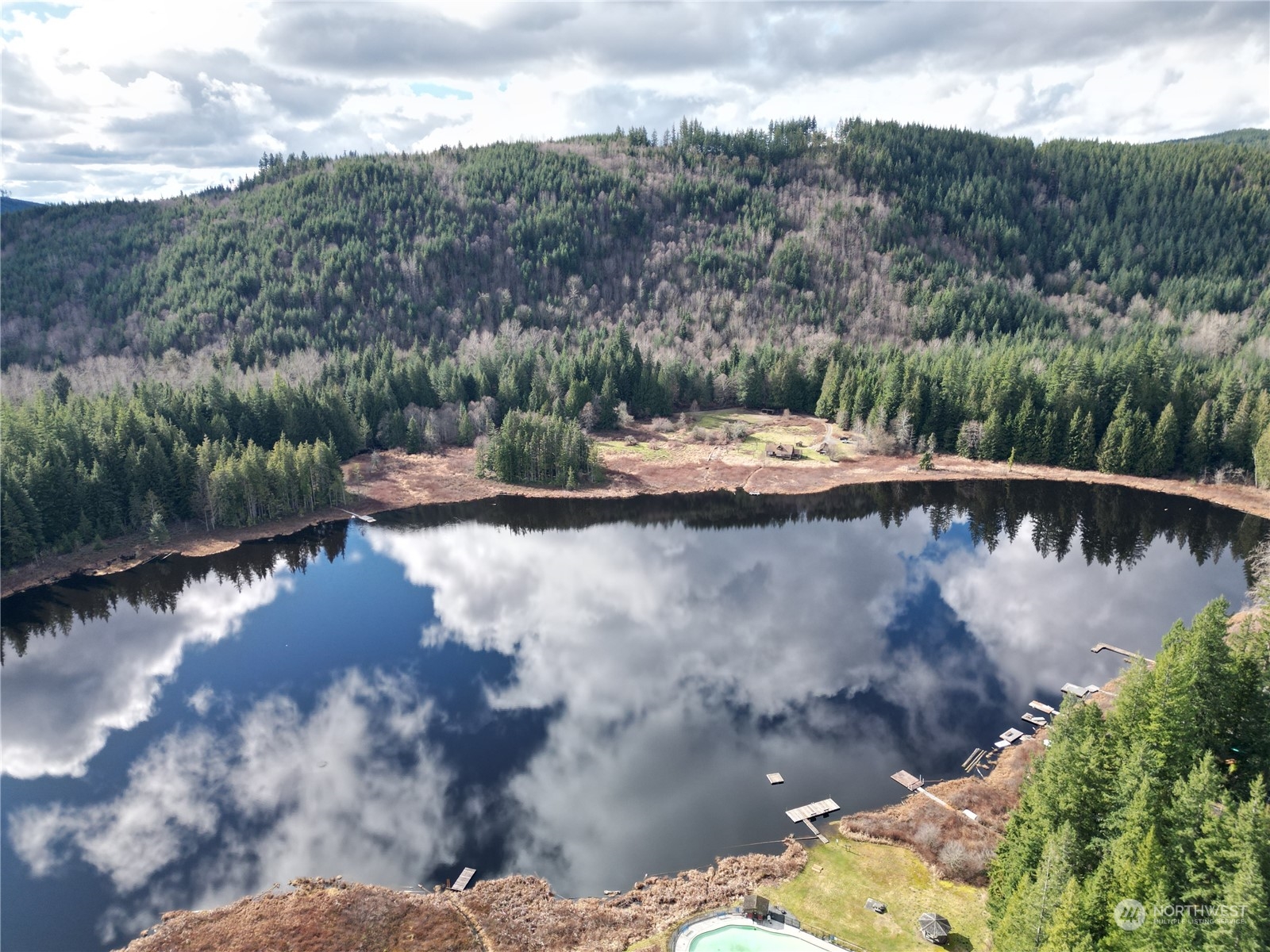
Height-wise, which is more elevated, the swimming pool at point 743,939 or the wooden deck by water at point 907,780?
the swimming pool at point 743,939

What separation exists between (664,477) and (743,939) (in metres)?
85.5

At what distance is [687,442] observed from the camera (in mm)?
134250

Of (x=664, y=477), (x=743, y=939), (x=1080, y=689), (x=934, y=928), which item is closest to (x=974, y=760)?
(x=1080, y=689)

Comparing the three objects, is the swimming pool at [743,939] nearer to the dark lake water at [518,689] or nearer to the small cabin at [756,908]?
the small cabin at [756,908]

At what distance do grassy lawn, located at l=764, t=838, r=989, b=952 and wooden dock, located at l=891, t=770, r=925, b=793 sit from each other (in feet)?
A: 18.7

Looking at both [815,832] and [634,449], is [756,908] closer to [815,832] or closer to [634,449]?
[815,832]

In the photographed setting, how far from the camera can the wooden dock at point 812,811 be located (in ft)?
141

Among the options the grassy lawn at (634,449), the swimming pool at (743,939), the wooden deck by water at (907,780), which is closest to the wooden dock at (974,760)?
the wooden deck by water at (907,780)

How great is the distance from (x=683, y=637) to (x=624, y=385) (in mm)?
90027

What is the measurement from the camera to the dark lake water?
4216cm

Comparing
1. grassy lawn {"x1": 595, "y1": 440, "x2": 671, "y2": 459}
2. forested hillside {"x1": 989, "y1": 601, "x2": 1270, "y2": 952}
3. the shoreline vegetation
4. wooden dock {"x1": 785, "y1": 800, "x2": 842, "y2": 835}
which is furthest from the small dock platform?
grassy lawn {"x1": 595, "y1": 440, "x2": 671, "y2": 459}

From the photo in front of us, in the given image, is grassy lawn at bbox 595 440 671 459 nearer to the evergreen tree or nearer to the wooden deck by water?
the evergreen tree

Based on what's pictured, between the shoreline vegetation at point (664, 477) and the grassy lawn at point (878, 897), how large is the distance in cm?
7234

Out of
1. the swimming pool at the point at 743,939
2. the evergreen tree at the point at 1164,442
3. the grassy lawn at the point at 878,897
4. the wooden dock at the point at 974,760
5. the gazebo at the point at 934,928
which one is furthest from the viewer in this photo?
the evergreen tree at the point at 1164,442
